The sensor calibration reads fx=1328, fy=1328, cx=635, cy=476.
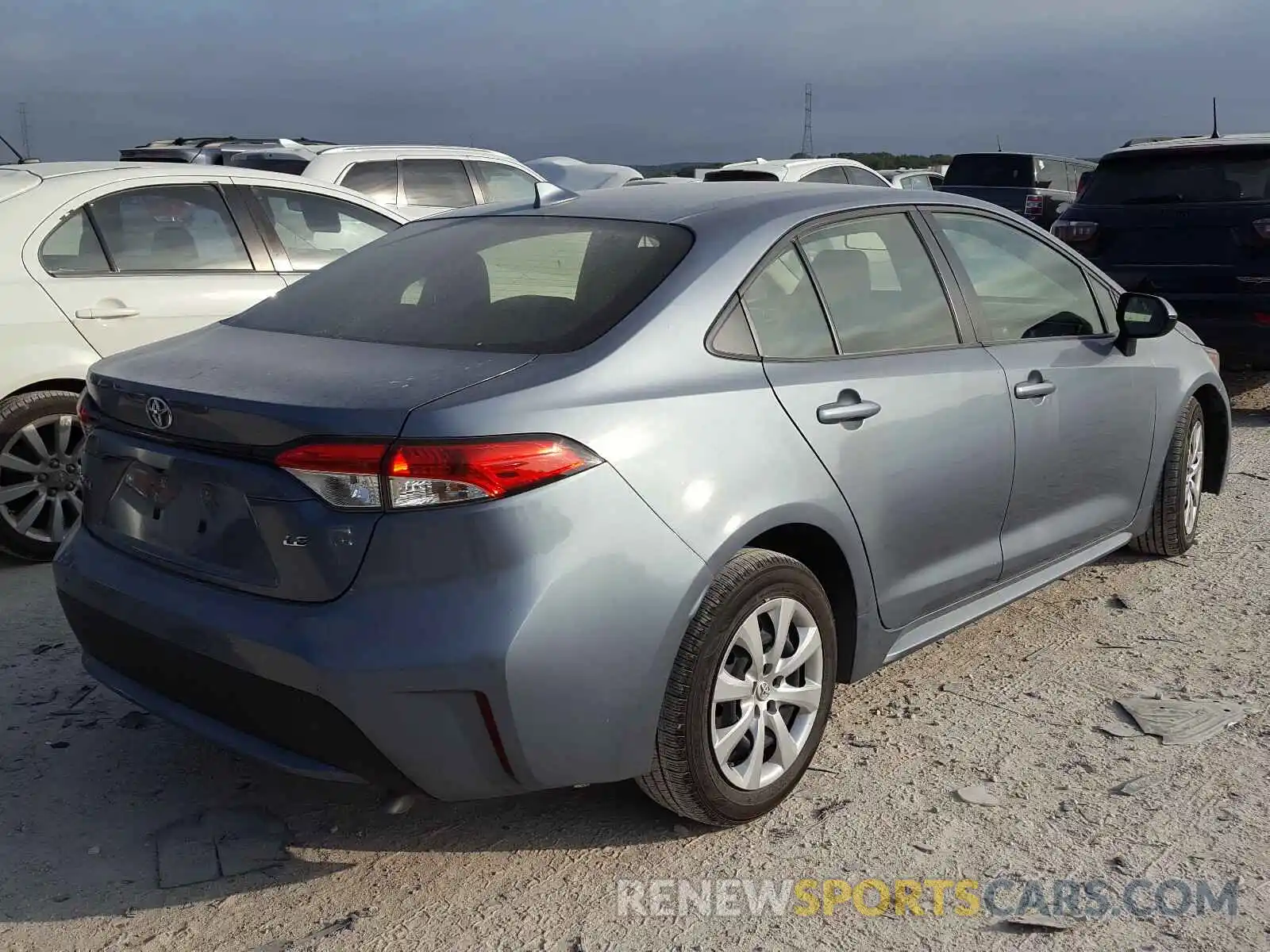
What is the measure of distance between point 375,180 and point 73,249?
6.37 m

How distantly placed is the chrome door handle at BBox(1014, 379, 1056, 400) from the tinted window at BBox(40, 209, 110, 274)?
12.8 feet

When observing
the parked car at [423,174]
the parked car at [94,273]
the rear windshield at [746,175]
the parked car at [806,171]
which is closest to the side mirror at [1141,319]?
the parked car at [94,273]

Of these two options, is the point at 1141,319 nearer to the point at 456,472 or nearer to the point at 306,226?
the point at 456,472

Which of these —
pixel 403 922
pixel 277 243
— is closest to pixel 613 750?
pixel 403 922

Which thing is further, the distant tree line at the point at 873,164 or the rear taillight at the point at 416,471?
the distant tree line at the point at 873,164

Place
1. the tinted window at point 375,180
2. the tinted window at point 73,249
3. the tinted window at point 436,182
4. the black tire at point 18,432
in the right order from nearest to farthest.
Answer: the black tire at point 18,432 → the tinted window at point 73,249 → the tinted window at point 375,180 → the tinted window at point 436,182

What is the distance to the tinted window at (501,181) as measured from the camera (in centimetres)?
1227

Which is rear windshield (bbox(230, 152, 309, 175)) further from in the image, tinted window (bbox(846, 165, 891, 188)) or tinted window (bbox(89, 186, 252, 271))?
tinted window (bbox(846, 165, 891, 188))

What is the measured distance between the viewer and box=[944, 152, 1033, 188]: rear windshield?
22375 mm

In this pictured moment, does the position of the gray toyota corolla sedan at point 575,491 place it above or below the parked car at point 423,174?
below

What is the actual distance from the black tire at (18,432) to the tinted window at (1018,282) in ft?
11.8

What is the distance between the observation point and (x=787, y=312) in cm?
349

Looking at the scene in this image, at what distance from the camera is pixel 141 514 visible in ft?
10.3

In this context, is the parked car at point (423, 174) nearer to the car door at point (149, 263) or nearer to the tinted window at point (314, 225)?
the tinted window at point (314, 225)
